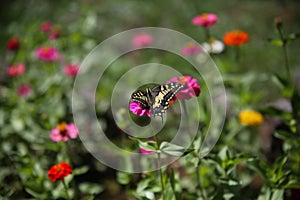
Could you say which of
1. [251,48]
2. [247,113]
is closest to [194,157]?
[247,113]

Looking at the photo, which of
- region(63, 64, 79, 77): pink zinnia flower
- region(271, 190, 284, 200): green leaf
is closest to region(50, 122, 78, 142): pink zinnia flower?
region(63, 64, 79, 77): pink zinnia flower

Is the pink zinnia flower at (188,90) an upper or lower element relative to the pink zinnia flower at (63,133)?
upper

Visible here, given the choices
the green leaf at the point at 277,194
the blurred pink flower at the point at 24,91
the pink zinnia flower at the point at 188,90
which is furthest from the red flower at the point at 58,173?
the blurred pink flower at the point at 24,91

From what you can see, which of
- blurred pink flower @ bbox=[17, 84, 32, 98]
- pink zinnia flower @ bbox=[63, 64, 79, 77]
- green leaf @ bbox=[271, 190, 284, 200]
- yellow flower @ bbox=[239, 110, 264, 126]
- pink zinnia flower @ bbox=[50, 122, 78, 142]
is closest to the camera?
green leaf @ bbox=[271, 190, 284, 200]

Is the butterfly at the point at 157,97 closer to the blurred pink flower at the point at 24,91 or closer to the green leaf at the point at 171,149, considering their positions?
the green leaf at the point at 171,149

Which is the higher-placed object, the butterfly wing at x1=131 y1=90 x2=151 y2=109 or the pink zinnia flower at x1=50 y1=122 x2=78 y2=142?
the butterfly wing at x1=131 y1=90 x2=151 y2=109

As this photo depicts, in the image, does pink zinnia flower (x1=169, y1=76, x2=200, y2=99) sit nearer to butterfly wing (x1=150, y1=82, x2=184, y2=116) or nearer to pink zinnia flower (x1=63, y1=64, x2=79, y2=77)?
butterfly wing (x1=150, y1=82, x2=184, y2=116)

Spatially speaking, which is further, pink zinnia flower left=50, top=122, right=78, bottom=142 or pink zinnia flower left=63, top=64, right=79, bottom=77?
pink zinnia flower left=63, top=64, right=79, bottom=77

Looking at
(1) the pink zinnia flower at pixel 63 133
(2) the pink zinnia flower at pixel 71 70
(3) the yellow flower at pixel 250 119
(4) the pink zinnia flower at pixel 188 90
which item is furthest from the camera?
(2) the pink zinnia flower at pixel 71 70
